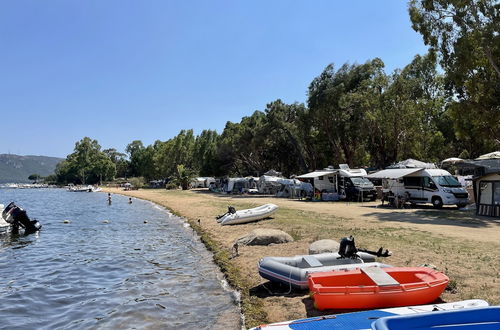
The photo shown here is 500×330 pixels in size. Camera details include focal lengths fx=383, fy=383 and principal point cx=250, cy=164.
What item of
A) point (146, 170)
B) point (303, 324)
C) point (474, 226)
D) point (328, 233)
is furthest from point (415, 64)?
point (146, 170)

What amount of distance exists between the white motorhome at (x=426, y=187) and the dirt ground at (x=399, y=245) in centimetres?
204

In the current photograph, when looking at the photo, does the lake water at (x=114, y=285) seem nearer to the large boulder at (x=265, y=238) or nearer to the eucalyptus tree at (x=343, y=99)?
the large boulder at (x=265, y=238)

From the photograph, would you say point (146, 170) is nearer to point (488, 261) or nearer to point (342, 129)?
point (342, 129)

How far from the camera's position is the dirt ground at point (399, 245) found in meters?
7.43

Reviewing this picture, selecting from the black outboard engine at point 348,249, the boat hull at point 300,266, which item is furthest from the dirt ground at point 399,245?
the black outboard engine at point 348,249

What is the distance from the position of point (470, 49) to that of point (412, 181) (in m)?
8.53

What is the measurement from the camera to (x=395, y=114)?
3466 cm

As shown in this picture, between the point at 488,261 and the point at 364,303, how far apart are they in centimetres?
470

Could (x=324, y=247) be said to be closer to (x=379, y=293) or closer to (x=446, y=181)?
(x=379, y=293)

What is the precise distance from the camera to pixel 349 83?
4025 centimetres

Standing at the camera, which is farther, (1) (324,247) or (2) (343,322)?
(1) (324,247)

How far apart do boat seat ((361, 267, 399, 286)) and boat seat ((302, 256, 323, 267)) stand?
119 centimetres

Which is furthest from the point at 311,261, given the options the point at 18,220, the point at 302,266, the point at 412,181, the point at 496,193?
the point at 18,220

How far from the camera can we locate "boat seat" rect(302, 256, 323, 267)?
8305 millimetres
